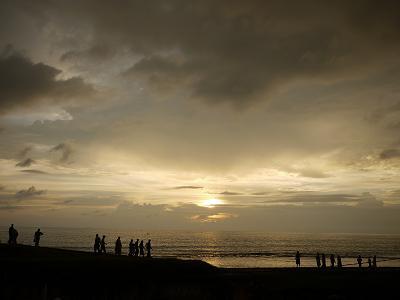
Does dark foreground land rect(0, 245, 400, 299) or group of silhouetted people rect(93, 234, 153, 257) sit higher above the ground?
group of silhouetted people rect(93, 234, 153, 257)

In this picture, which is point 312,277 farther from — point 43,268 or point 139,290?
point 43,268

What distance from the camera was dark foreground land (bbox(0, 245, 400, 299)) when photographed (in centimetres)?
1794

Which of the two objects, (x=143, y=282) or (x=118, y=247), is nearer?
(x=143, y=282)

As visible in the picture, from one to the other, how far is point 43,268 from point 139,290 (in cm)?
488

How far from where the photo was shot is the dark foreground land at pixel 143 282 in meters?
17.9

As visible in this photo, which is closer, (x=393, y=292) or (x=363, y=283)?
(x=393, y=292)

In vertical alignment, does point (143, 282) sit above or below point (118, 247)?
below

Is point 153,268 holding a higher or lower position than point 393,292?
higher

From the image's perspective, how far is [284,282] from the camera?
23516 millimetres

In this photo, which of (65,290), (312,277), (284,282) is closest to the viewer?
(65,290)

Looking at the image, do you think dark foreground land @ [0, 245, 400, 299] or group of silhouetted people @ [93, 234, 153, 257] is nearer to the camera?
dark foreground land @ [0, 245, 400, 299]

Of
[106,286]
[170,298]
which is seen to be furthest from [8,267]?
[170,298]

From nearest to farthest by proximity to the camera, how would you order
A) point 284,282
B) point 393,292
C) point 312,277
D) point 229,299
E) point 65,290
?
point 229,299 → point 65,290 → point 393,292 → point 284,282 → point 312,277

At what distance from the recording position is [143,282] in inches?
813
